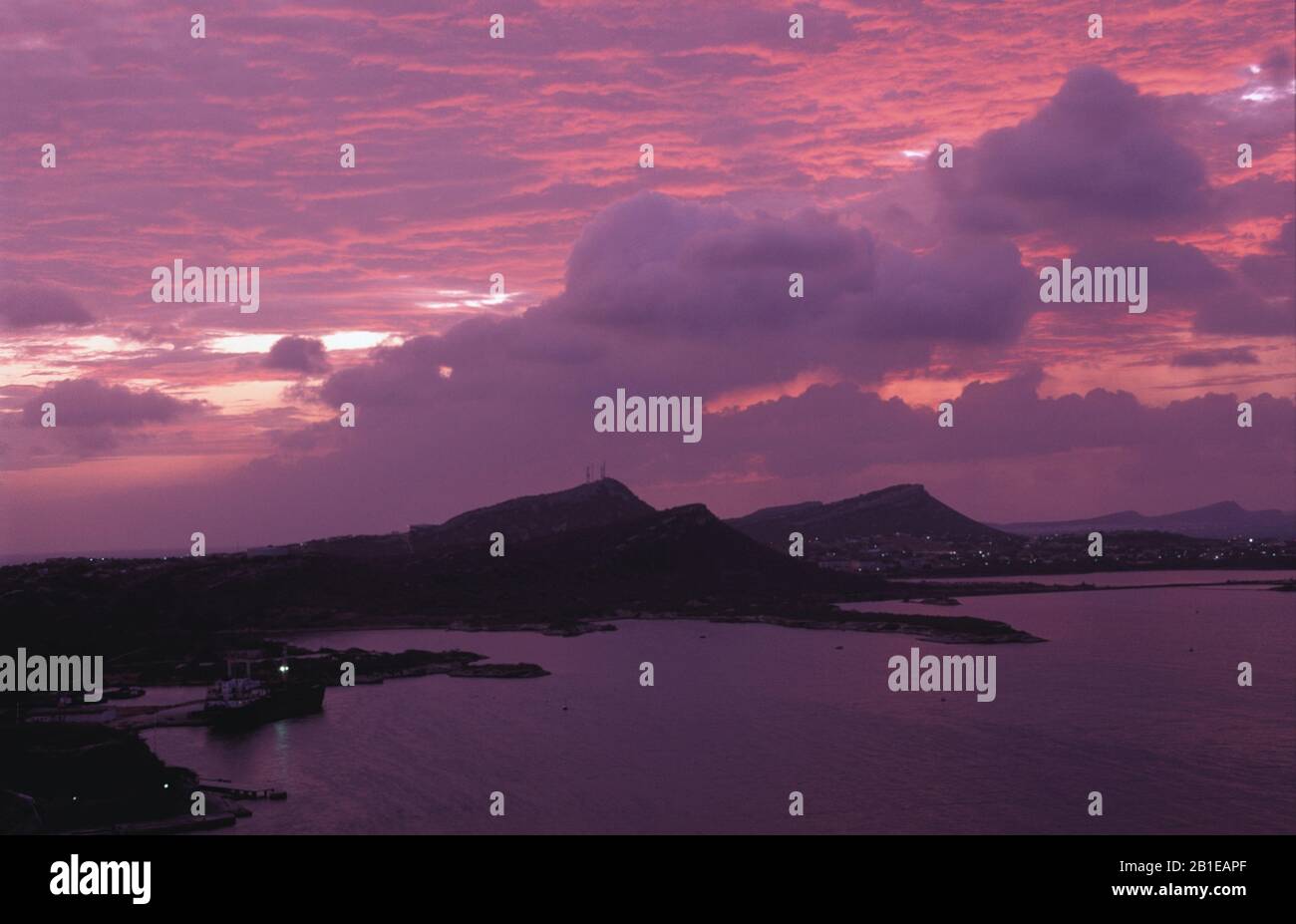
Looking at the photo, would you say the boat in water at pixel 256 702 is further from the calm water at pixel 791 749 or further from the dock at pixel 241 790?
the dock at pixel 241 790

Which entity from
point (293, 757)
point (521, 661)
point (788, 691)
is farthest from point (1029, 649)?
point (293, 757)

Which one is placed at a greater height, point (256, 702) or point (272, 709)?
point (256, 702)

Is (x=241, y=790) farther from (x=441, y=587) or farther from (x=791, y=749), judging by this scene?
(x=441, y=587)

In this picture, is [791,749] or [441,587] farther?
[441,587]

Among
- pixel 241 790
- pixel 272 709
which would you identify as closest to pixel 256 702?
pixel 272 709

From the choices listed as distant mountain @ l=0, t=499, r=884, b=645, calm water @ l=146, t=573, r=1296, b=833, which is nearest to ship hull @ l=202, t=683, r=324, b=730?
calm water @ l=146, t=573, r=1296, b=833

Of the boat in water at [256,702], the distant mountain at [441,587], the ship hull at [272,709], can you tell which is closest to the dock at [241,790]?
the ship hull at [272,709]

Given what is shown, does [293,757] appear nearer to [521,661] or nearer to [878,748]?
[878,748]
